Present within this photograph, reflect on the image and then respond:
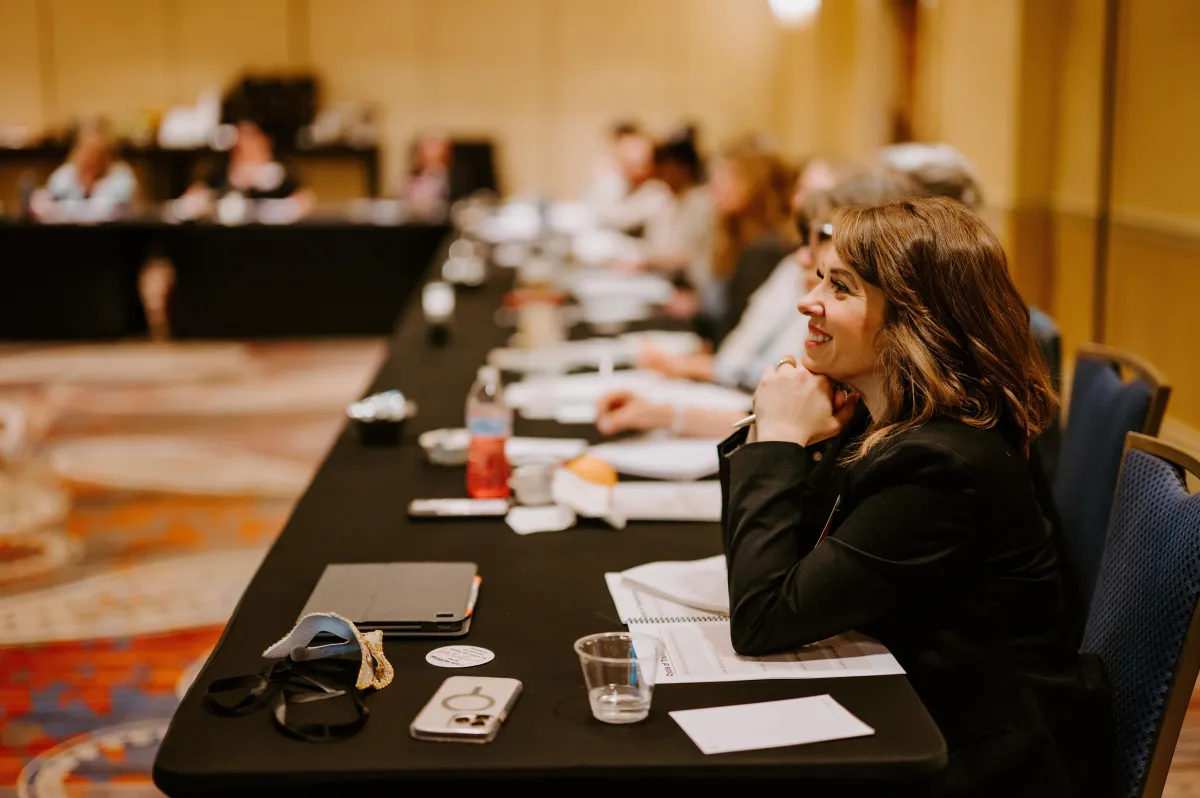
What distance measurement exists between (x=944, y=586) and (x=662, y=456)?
39.6 inches

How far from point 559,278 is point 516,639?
3933mm

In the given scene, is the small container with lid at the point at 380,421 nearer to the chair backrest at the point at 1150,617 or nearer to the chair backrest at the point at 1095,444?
the chair backrest at the point at 1095,444

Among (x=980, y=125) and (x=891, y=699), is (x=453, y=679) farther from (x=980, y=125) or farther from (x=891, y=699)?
(x=980, y=125)

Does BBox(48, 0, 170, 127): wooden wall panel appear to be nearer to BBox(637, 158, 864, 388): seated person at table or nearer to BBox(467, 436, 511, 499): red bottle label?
BBox(637, 158, 864, 388): seated person at table

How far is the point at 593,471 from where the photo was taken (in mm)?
2174

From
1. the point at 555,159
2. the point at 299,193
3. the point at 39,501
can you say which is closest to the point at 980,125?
the point at 39,501

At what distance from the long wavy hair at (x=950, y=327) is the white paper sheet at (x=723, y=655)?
256 millimetres

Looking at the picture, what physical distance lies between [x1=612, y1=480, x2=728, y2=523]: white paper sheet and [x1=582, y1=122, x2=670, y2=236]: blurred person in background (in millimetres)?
4337

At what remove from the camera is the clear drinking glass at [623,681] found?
137cm

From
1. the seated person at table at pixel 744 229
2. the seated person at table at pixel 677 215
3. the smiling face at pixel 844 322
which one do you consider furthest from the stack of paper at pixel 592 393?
the seated person at table at pixel 677 215

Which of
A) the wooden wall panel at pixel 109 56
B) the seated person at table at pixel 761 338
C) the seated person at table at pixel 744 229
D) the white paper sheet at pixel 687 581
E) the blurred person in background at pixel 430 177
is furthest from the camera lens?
the wooden wall panel at pixel 109 56

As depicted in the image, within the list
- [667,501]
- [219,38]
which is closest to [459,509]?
[667,501]

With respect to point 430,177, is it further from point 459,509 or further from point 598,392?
point 459,509

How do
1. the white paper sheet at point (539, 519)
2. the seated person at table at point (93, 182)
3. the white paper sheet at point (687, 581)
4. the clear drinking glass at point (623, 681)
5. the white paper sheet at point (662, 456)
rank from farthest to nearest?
the seated person at table at point (93, 182) → the white paper sheet at point (662, 456) → the white paper sheet at point (539, 519) → the white paper sheet at point (687, 581) → the clear drinking glass at point (623, 681)
